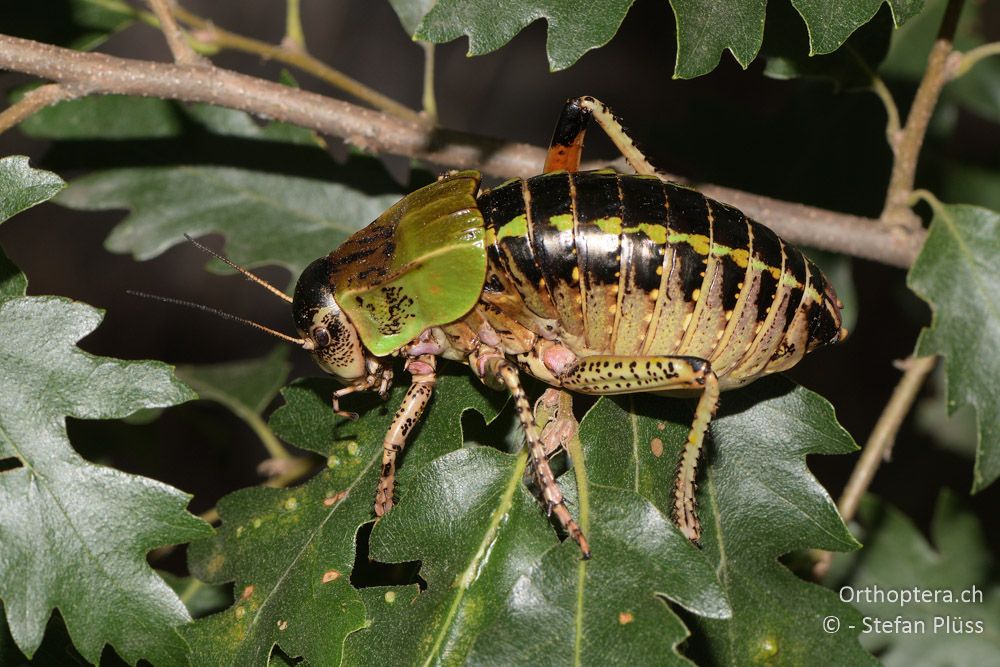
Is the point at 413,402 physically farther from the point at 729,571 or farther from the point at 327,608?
the point at 729,571

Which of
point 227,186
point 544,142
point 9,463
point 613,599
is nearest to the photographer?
point 613,599

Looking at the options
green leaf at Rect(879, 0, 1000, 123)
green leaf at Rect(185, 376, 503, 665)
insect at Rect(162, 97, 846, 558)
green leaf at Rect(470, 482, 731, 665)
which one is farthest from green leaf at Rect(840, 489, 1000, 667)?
green leaf at Rect(185, 376, 503, 665)

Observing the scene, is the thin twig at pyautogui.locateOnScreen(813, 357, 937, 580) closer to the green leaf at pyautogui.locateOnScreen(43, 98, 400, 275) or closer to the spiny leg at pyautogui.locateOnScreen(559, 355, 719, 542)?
the spiny leg at pyautogui.locateOnScreen(559, 355, 719, 542)

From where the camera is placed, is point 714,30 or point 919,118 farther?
point 919,118

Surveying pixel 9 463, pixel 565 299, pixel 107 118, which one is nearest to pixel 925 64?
pixel 565 299

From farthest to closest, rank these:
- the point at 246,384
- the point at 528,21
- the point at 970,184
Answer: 1. the point at 970,184
2. the point at 246,384
3. the point at 528,21

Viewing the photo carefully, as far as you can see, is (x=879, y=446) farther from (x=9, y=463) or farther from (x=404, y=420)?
(x=9, y=463)
